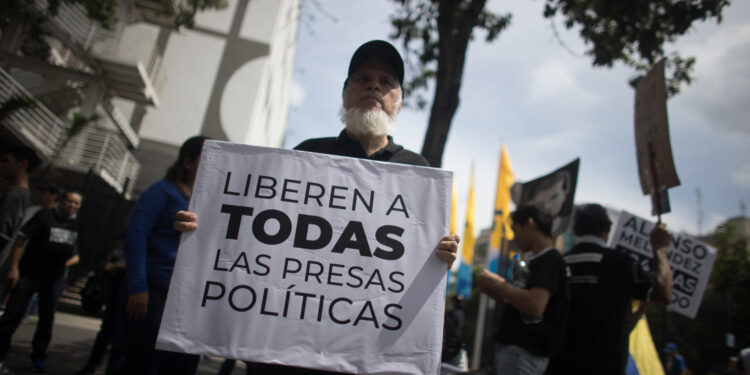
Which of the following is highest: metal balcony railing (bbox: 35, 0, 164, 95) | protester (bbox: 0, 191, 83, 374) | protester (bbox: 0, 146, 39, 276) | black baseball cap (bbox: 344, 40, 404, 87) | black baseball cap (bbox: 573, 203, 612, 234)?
metal balcony railing (bbox: 35, 0, 164, 95)

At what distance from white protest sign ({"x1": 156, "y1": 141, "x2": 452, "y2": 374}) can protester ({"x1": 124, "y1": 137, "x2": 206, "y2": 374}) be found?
75cm

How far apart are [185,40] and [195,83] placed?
7.20ft

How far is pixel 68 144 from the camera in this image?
14609 millimetres

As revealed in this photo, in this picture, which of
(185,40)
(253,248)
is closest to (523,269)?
(253,248)

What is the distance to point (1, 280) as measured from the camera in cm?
387

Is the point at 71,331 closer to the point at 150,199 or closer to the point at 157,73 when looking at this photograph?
the point at 150,199

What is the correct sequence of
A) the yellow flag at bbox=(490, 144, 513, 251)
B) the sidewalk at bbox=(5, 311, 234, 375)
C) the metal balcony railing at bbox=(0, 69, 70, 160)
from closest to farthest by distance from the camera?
1. the sidewalk at bbox=(5, 311, 234, 375)
2. the yellow flag at bbox=(490, 144, 513, 251)
3. the metal balcony railing at bbox=(0, 69, 70, 160)

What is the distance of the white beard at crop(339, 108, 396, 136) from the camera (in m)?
2.11

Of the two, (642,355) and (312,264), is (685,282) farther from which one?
(312,264)

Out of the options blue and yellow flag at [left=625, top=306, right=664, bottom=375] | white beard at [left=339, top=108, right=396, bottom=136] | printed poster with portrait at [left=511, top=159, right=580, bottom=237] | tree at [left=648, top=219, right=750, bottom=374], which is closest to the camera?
white beard at [left=339, top=108, right=396, bottom=136]

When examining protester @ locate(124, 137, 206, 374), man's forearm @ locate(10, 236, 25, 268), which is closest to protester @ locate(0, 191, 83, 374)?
man's forearm @ locate(10, 236, 25, 268)

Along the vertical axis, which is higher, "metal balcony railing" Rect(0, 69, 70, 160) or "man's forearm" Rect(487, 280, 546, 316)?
"metal balcony railing" Rect(0, 69, 70, 160)

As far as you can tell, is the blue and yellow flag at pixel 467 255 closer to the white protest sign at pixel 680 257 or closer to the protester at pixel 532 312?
the white protest sign at pixel 680 257

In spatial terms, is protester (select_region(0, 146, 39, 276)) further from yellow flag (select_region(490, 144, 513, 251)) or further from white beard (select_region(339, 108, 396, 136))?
yellow flag (select_region(490, 144, 513, 251))
